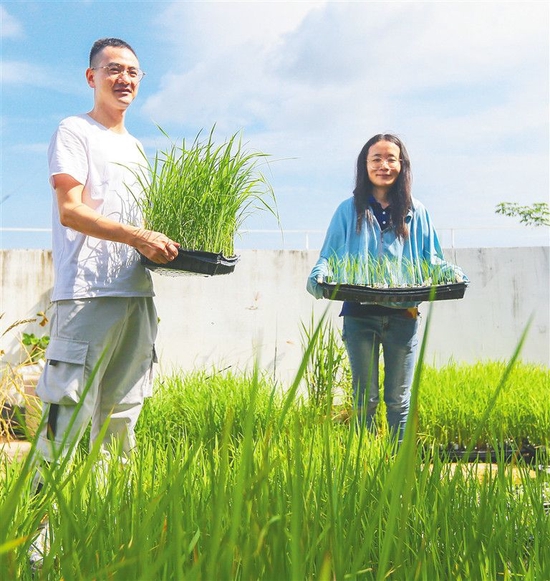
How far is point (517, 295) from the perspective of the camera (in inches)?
307

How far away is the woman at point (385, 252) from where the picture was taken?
11.2ft

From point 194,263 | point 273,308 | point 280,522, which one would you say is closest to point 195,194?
point 194,263

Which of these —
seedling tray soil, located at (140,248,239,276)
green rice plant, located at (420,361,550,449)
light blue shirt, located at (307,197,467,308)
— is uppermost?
light blue shirt, located at (307,197,467,308)

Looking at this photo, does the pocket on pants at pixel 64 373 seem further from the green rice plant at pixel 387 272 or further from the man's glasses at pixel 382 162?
the man's glasses at pixel 382 162

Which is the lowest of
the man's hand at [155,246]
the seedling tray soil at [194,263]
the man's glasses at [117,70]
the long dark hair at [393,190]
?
the seedling tray soil at [194,263]

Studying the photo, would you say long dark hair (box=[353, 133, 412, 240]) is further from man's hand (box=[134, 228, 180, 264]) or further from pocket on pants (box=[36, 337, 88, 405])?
pocket on pants (box=[36, 337, 88, 405])

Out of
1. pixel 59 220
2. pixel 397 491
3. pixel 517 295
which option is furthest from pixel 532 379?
pixel 397 491

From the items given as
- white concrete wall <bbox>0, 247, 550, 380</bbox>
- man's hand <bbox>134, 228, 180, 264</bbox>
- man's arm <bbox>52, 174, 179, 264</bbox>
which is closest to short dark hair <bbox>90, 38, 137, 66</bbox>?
man's arm <bbox>52, 174, 179, 264</bbox>

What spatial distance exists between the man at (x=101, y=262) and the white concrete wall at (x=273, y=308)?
140 inches

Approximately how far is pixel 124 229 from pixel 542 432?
3.27 metres

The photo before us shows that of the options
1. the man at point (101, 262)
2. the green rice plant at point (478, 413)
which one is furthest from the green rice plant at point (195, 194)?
the green rice plant at point (478, 413)

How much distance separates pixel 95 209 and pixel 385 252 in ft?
5.19

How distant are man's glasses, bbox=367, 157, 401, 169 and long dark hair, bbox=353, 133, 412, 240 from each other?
0.21 ft

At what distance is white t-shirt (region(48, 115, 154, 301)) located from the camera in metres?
2.62
